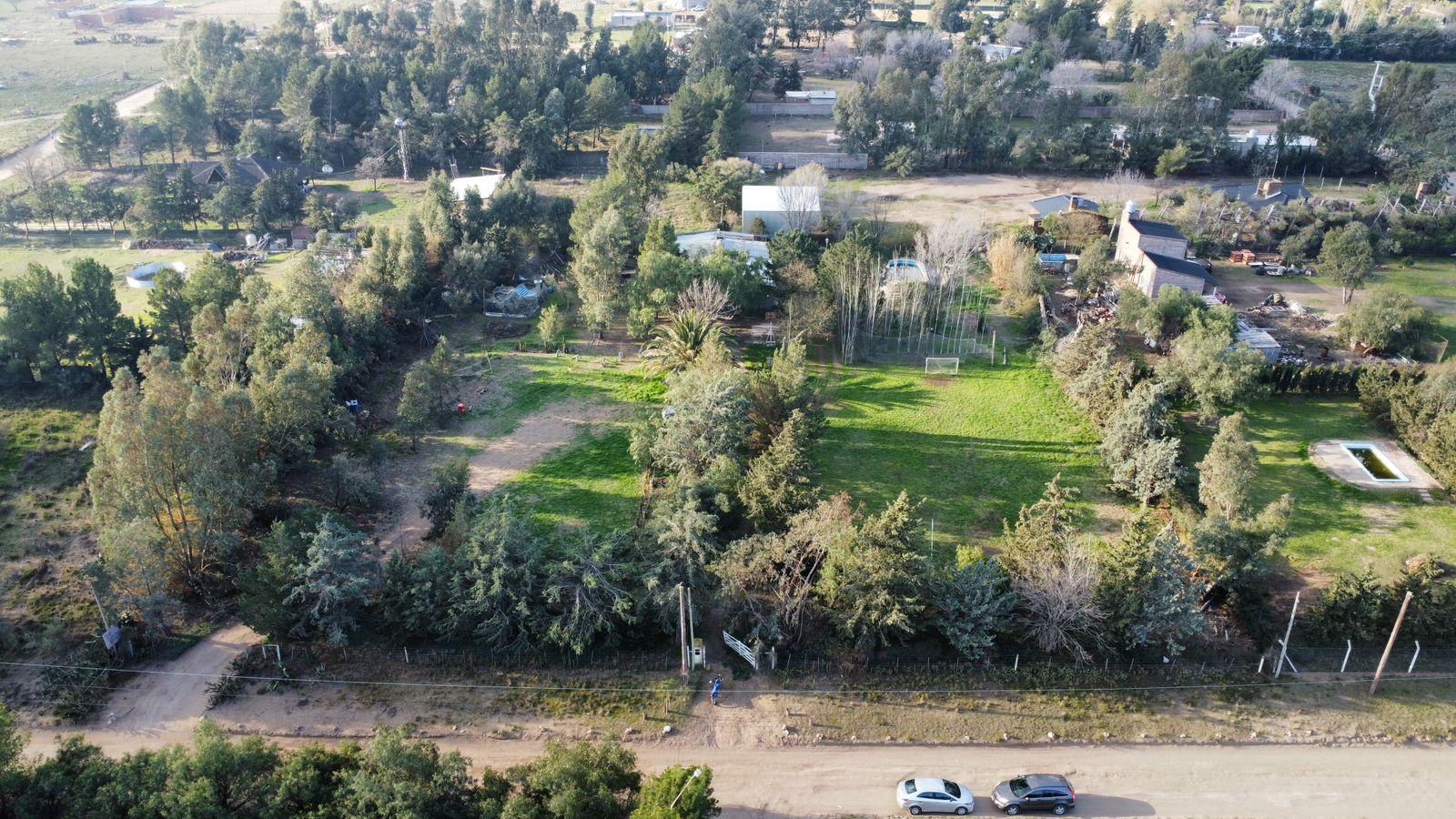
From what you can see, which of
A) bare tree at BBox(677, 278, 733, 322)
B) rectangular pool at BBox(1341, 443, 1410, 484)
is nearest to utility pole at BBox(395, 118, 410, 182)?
bare tree at BBox(677, 278, 733, 322)

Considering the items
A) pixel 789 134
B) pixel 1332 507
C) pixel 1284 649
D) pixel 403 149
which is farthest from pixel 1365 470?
pixel 403 149

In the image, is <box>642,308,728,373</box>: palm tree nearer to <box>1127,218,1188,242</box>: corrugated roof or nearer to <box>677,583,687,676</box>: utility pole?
<box>677,583,687,676</box>: utility pole

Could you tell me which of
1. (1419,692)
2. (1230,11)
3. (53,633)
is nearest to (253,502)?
(53,633)

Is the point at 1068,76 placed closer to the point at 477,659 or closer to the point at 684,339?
the point at 684,339

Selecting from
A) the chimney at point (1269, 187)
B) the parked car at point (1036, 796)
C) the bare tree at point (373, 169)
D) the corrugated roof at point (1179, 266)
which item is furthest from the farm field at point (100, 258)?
the chimney at point (1269, 187)

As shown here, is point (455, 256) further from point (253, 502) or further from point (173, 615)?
point (173, 615)
